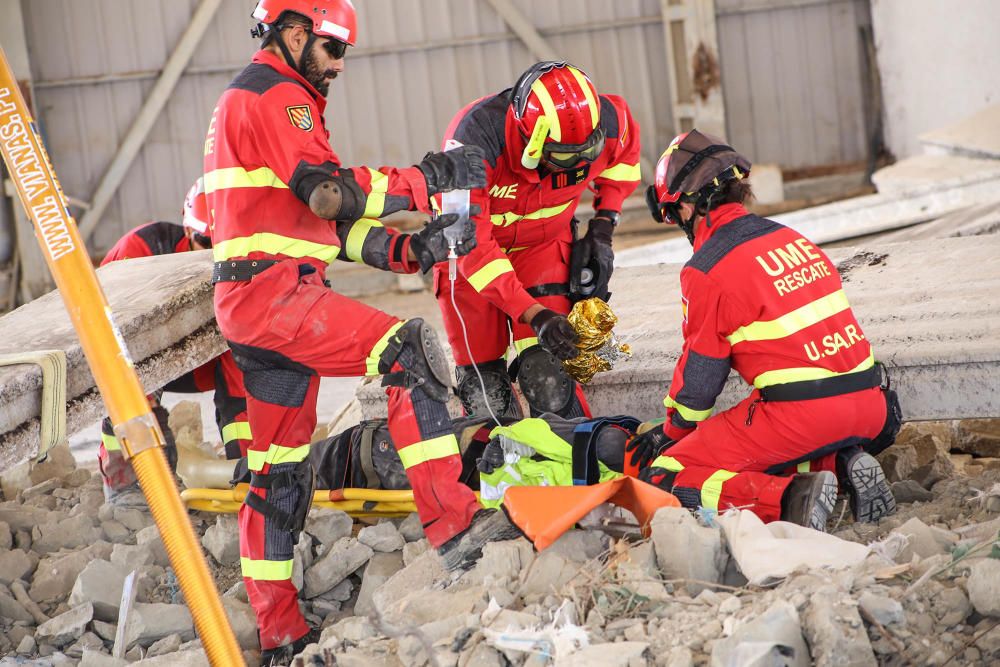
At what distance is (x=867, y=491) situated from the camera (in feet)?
12.4

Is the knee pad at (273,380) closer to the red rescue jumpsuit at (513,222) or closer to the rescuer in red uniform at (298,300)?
the rescuer in red uniform at (298,300)

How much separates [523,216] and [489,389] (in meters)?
0.83

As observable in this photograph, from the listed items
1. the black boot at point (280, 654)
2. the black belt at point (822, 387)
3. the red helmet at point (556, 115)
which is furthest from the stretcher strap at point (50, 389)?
the black belt at point (822, 387)

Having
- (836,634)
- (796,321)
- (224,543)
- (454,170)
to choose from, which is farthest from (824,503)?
(224,543)

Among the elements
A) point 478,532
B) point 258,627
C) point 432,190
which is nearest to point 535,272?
point 432,190

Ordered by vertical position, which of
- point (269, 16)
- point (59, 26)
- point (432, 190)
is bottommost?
point (432, 190)

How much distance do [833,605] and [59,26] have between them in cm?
1119

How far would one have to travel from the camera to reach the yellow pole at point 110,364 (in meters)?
2.93

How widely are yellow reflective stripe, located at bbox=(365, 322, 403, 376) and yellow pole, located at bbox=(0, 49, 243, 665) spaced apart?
77 centimetres

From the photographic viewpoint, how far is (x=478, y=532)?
363cm

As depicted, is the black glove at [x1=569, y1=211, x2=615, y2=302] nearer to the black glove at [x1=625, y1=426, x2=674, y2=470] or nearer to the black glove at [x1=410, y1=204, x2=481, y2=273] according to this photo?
the black glove at [x1=625, y1=426, x2=674, y2=470]

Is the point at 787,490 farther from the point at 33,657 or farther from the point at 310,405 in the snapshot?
the point at 33,657

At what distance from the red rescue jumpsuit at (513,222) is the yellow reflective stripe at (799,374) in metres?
1.17

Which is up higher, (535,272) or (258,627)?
(535,272)
